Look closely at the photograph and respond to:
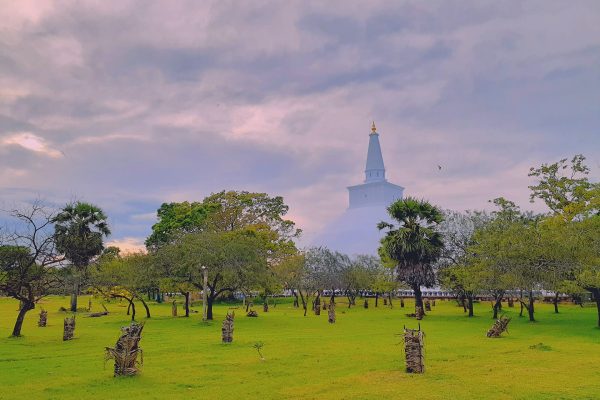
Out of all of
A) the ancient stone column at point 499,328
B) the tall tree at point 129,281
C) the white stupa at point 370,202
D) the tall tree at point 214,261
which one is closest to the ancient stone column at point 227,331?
the ancient stone column at point 499,328

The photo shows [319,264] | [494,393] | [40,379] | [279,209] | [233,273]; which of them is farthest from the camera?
[279,209]

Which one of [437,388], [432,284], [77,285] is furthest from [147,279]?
[437,388]

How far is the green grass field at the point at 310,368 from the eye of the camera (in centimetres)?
1455

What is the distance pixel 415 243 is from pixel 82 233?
3286cm

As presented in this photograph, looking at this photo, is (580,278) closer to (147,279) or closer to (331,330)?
(331,330)

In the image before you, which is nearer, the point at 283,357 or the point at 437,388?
the point at 437,388

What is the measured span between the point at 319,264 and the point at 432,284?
22.6 metres

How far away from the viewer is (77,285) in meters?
45.7

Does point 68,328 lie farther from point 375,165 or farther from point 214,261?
point 375,165

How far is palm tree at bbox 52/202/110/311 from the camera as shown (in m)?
48.9

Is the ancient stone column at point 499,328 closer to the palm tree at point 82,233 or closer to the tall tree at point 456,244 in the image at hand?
the tall tree at point 456,244

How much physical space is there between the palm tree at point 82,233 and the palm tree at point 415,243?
28.8 metres

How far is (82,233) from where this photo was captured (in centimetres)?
5175

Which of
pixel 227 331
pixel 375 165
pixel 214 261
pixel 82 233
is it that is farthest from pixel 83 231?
pixel 375 165
